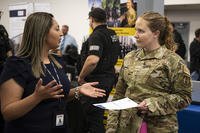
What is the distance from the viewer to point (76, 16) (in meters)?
9.17

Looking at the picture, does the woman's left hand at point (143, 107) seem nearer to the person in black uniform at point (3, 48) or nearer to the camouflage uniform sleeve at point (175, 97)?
the camouflage uniform sleeve at point (175, 97)

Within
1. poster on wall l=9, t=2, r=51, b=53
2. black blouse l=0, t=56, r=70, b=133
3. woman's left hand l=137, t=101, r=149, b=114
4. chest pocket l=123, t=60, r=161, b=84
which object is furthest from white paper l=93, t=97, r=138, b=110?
poster on wall l=9, t=2, r=51, b=53

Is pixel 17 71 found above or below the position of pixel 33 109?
above

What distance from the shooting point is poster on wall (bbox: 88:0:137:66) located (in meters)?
3.69

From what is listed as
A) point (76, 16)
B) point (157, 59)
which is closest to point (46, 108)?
point (157, 59)

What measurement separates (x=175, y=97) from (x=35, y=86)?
82cm

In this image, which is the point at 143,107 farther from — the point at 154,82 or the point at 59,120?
the point at 59,120

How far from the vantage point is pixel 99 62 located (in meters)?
3.82

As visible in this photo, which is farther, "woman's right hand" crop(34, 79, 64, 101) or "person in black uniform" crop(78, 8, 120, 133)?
"person in black uniform" crop(78, 8, 120, 133)

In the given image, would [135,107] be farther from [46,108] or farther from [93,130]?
[93,130]

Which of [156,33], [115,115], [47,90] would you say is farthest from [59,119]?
[156,33]

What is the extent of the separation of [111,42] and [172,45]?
5.43 feet

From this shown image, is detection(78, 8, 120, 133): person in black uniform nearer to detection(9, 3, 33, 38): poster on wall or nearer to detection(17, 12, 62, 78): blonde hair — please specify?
detection(17, 12, 62, 78): blonde hair

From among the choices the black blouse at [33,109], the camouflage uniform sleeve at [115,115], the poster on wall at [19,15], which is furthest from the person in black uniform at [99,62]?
the poster on wall at [19,15]
